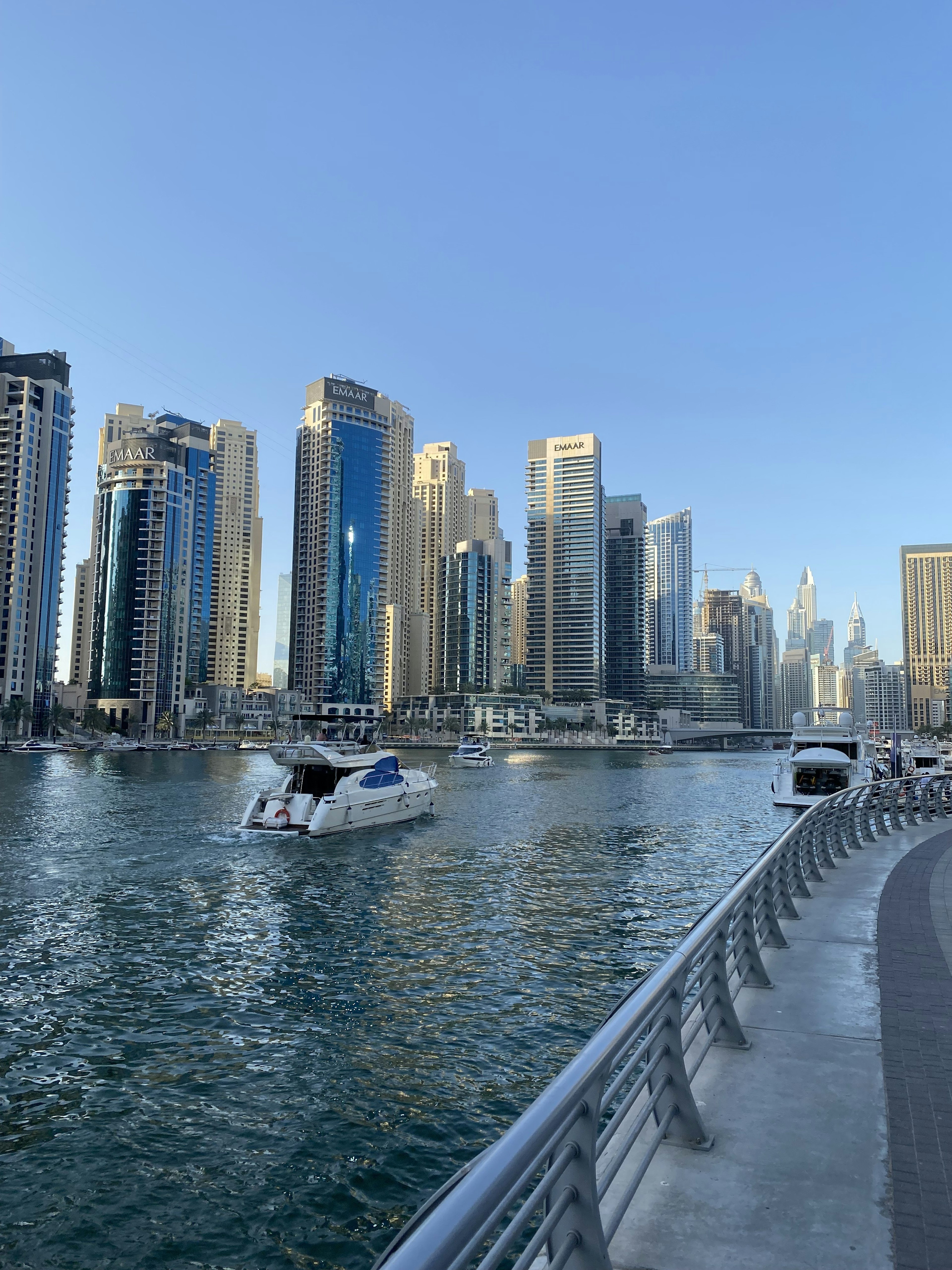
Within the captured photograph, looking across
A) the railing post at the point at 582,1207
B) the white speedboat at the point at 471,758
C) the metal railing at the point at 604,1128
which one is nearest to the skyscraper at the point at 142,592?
the white speedboat at the point at 471,758

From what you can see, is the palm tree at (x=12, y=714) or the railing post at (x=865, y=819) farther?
the palm tree at (x=12, y=714)

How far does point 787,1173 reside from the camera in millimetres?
5270

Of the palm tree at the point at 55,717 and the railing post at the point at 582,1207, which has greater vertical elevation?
the railing post at the point at 582,1207

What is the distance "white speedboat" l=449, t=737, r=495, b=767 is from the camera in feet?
391

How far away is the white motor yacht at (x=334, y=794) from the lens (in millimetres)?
36812

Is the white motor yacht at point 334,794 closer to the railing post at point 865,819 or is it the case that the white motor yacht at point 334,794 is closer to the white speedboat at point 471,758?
the railing post at point 865,819

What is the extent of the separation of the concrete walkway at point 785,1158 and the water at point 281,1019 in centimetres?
387

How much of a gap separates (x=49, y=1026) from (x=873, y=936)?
12936mm

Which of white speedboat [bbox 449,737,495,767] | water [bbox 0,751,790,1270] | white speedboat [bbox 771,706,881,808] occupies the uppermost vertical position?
white speedboat [bbox 771,706,881,808]

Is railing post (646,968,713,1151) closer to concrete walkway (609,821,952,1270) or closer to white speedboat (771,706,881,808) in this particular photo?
concrete walkway (609,821,952,1270)

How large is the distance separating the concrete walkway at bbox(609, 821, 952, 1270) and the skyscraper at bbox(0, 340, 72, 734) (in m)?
166

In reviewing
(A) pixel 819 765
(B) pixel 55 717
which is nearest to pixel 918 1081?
(A) pixel 819 765

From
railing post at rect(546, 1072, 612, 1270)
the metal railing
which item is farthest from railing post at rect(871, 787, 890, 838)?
railing post at rect(546, 1072, 612, 1270)

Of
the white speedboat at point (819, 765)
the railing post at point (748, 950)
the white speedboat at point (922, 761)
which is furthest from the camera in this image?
the white speedboat at point (922, 761)
